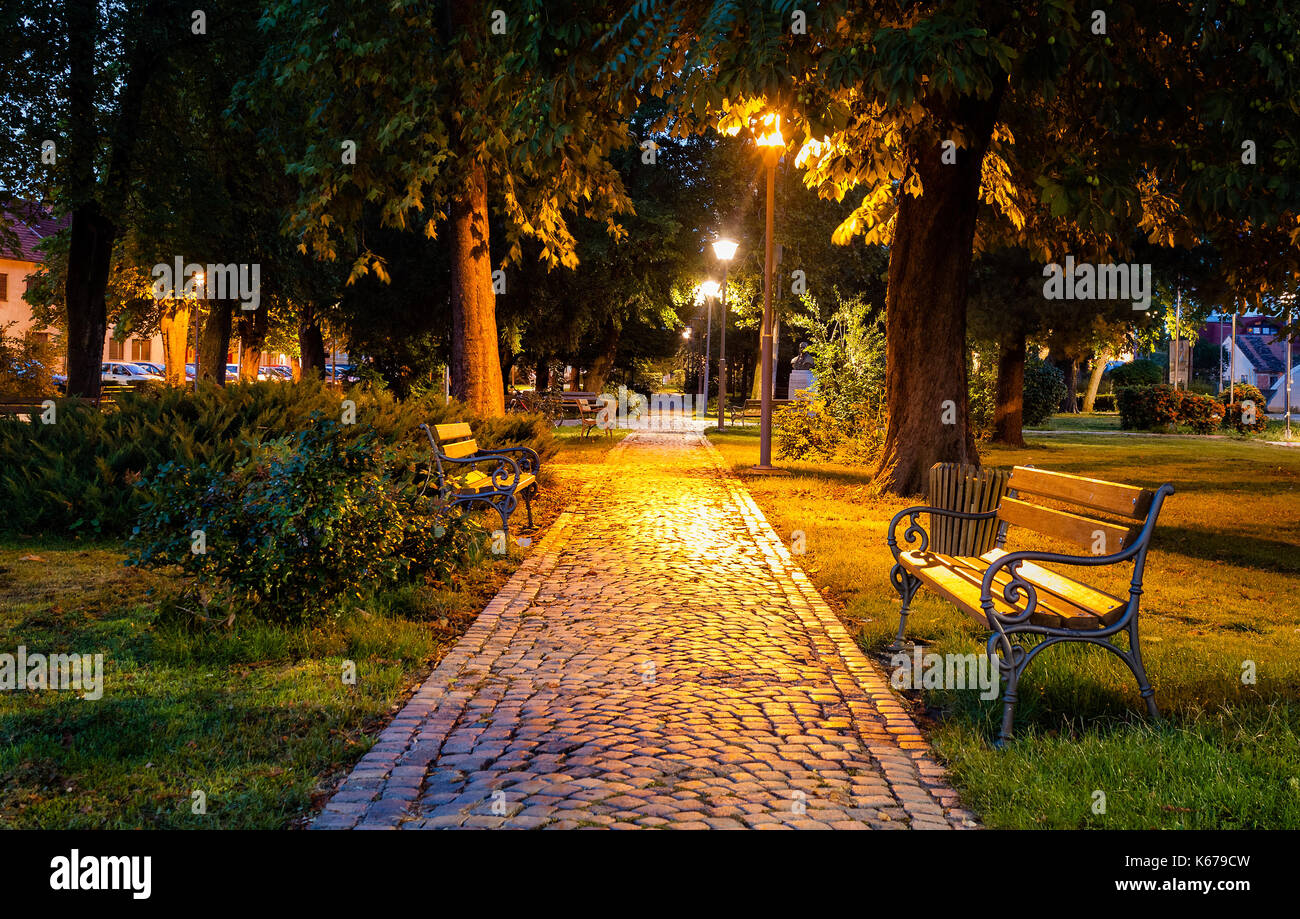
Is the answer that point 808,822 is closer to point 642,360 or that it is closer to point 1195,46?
point 1195,46

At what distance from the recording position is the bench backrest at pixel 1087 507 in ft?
16.5

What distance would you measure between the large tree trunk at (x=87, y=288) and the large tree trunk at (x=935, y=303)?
14.3 metres

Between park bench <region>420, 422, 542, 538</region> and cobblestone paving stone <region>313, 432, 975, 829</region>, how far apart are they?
1.25 m

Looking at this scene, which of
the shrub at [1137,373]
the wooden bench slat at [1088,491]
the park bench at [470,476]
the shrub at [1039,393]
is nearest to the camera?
the wooden bench slat at [1088,491]

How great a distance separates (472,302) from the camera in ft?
55.1

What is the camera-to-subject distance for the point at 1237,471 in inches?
847

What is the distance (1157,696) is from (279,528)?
482cm

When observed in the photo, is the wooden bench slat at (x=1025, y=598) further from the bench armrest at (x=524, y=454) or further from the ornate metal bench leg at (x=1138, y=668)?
the bench armrest at (x=524, y=454)

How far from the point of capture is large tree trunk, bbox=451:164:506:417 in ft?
54.8

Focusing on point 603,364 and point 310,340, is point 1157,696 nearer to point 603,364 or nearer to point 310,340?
point 310,340

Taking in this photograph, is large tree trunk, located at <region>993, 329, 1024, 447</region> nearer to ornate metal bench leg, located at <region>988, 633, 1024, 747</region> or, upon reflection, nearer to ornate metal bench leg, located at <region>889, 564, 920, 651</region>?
ornate metal bench leg, located at <region>889, 564, 920, 651</region>

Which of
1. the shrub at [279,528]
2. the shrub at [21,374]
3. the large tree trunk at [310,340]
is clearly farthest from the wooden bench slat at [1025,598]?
the large tree trunk at [310,340]

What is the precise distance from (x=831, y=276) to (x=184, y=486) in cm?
3004

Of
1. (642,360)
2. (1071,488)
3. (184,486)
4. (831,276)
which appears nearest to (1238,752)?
(1071,488)
